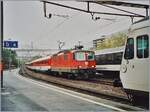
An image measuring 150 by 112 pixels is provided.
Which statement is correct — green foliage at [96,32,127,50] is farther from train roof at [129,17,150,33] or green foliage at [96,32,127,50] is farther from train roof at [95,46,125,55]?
train roof at [129,17,150,33]

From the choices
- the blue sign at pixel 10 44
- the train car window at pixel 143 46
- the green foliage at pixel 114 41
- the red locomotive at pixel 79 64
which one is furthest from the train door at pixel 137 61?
the green foliage at pixel 114 41

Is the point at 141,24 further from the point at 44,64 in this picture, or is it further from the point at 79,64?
the point at 44,64

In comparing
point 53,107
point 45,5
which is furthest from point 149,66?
point 45,5

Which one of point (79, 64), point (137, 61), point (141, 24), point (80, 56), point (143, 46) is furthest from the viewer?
point (80, 56)

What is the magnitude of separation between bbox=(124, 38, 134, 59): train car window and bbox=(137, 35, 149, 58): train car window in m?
0.47

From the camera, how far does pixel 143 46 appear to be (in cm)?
1279

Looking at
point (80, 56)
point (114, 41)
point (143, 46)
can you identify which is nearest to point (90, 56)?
point (80, 56)

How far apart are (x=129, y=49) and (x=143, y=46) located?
1097 mm

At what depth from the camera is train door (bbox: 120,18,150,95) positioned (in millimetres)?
12578

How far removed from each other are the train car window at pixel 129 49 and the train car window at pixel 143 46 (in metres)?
0.47

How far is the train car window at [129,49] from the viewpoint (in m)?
13.6

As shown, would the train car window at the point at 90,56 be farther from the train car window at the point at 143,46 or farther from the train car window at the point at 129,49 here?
the train car window at the point at 143,46

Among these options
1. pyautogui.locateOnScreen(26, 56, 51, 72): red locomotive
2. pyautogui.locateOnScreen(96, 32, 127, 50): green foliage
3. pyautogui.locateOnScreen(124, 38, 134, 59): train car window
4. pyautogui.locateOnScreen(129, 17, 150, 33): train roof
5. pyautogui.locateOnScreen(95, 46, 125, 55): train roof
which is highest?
pyautogui.locateOnScreen(96, 32, 127, 50): green foliage

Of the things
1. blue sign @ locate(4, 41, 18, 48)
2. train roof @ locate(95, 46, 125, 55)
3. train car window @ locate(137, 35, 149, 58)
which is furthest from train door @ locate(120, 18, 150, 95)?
train roof @ locate(95, 46, 125, 55)
